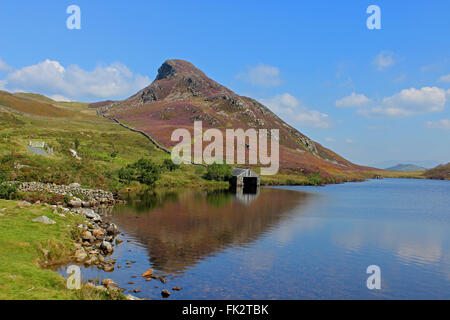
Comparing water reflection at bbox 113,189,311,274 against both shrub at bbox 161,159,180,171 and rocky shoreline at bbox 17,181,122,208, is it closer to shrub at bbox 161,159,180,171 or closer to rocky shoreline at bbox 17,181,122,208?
rocky shoreline at bbox 17,181,122,208

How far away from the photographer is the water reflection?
1118 inches

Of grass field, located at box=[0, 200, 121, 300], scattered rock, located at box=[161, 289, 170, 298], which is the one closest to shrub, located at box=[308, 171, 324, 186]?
grass field, located at box=[0, 200, 121, 300]

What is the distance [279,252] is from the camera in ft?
97.2

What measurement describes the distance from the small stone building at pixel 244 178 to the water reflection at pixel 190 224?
2981cm

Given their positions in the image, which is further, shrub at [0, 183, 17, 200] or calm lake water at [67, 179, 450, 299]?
shrub at [0, 183, 17, 200]

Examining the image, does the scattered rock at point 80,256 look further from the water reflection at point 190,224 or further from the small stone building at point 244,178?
the small stone building at point 244,178

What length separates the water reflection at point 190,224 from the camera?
28.4 metres

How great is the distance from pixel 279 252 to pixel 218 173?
6709 cm

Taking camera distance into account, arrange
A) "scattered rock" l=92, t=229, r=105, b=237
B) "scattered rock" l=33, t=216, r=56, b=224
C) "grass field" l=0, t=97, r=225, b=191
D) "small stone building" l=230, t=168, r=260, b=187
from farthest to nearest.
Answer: "small stone building" l=230, t=168, r=260, b=187, "grass field" l=0, t=97, r=225, b=191, "scattered rock" l=92, t=229, r=105, b=237, "scattered rock" l=33, t=216, r=56, b=224

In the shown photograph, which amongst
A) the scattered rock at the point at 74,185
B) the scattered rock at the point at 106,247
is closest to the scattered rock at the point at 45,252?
the scattered rock at the point at 106,247

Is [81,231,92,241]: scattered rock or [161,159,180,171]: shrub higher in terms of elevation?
[161,159,180,171]: shrub

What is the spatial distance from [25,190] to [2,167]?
9.48 meters

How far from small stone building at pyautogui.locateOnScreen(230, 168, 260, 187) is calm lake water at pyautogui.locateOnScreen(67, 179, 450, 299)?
40.5 meters

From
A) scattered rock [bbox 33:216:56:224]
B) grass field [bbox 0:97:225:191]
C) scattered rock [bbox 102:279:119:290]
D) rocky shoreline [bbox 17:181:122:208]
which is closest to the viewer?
scattered rock [bbox 102:279:119:290]
